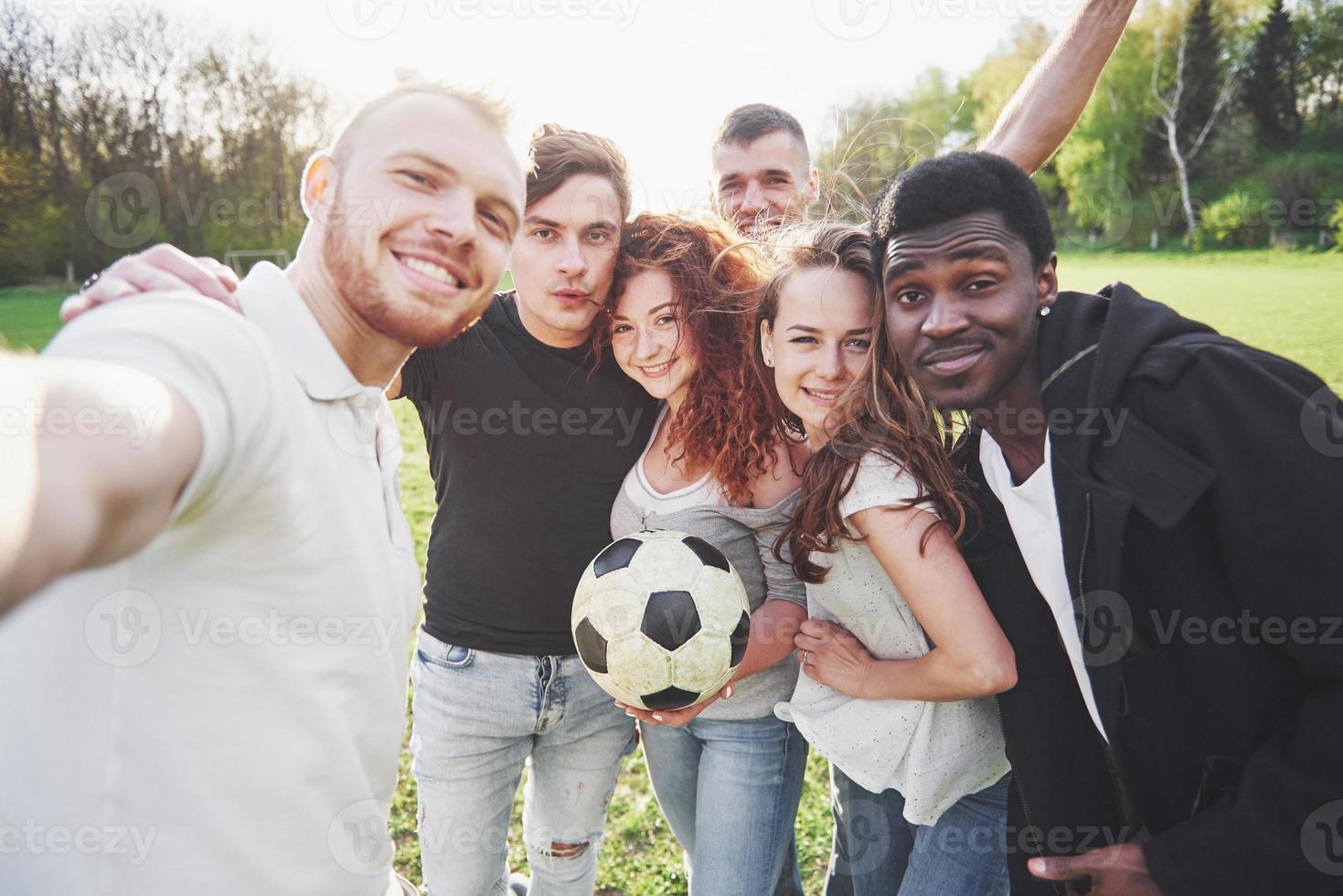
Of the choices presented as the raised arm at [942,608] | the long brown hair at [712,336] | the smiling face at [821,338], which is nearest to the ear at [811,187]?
the long brown hair at [712,336]

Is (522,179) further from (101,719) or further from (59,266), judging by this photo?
(59,266)

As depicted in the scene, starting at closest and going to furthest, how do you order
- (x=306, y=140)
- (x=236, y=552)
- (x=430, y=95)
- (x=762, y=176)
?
1. (x=236, y=552)
2. (x=430, y=95)
3. (x=762, y=176)
4. (x=306, y=140)

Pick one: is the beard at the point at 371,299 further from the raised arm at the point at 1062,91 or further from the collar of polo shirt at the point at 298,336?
the raised arm at the point at 1062,91

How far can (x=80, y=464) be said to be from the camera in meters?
0.94

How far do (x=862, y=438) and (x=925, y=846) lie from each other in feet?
4.45

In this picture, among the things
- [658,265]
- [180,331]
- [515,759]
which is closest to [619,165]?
[658,265]

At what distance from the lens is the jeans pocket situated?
114 inches

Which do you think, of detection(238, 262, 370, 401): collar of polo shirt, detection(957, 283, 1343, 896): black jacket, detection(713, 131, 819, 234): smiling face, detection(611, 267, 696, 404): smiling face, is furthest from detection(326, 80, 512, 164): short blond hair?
detection(713, 131, 819, 234): smiling face

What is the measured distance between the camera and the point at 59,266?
1289 inches

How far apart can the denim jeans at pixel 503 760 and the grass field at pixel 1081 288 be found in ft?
2.66

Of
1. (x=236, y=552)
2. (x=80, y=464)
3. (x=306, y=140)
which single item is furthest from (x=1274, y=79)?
(x=80, y=464)

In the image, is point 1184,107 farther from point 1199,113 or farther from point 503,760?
point 503,760

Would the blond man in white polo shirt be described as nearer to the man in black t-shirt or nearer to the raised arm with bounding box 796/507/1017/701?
the man in black t-shirt

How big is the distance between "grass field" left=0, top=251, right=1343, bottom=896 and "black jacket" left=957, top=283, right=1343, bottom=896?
212 centimetres
